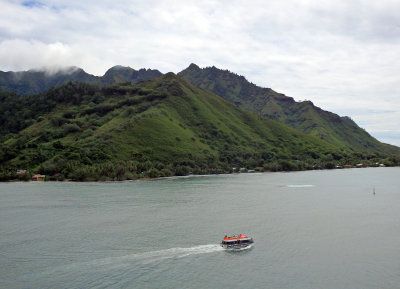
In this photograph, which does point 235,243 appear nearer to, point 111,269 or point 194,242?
point 194,242

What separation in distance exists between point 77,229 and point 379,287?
219ft

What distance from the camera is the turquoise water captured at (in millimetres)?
55406

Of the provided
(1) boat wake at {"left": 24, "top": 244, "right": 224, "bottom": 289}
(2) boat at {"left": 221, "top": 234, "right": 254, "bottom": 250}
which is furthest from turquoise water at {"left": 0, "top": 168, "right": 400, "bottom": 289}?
(2) boat at {"left": 221, "top": 234, "right": 254, "bottom": 250}

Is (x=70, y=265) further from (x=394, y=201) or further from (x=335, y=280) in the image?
(x=394, y=201)

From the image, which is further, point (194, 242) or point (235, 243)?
point (194, 242)

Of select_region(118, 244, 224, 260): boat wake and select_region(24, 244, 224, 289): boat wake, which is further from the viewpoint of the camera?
select_region(118, 244, 224, 260): boat wake

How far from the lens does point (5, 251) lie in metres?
68.1

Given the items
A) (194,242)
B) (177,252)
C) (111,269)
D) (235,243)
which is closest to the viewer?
(111,269)

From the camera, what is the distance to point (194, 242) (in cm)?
7369

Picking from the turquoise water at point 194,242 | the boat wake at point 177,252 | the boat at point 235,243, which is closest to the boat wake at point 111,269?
the boat wake at point 177,252

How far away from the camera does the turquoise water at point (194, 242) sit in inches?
2181

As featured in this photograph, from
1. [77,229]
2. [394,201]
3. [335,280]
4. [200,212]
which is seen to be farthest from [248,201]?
[335,280]

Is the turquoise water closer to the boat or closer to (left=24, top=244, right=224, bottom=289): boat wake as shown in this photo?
(left=24, top=244, right=224, bottom=289): boat wake

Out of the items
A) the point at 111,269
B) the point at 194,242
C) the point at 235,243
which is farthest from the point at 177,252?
the point at 111,269
